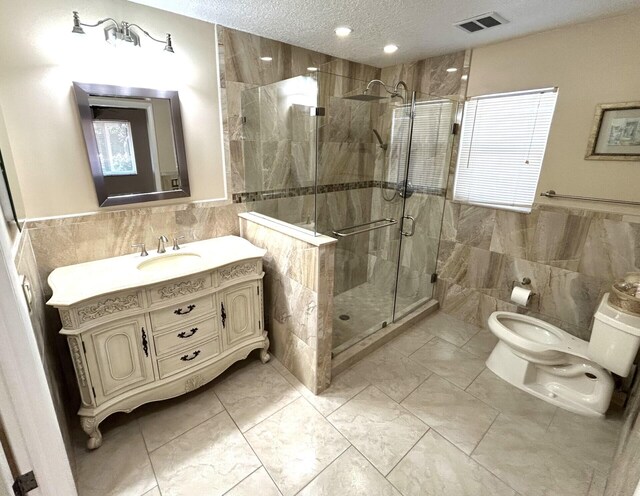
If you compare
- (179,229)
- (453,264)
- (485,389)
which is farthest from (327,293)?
(453,264)

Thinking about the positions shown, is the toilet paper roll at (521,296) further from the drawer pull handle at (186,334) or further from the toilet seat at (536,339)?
the drawer pull handle at (186,334)

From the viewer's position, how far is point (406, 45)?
8.19 ft

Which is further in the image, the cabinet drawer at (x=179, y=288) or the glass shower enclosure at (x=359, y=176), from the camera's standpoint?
the glass shower enclosure at (x=359, y=176)

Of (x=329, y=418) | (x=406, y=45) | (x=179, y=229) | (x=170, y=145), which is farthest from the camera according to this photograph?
(x=406, y=45)

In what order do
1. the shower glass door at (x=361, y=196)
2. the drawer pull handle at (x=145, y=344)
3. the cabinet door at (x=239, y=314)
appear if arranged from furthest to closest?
1. the shower glass door at (x=361, y=196)
2. the cabinet door at (x=239, y=314)
3. the drawer pull handle at (x=145, y=344)

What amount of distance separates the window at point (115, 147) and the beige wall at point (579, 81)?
2.71 meters

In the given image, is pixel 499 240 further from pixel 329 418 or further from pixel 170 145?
pixel 170 145

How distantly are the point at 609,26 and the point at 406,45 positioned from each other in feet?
4.15

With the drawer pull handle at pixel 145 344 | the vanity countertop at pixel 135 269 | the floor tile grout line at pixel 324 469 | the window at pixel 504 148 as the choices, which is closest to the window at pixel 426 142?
the window at pixel 504 148

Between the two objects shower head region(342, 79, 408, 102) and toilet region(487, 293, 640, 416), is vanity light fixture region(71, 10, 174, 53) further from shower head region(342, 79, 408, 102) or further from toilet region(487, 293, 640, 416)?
toilet region(487, 293, 640, 416)

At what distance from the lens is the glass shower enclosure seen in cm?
243

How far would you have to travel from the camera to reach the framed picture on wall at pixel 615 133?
1.91 m

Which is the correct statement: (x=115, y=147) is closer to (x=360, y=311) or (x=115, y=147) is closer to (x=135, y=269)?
(x=135, y=269)

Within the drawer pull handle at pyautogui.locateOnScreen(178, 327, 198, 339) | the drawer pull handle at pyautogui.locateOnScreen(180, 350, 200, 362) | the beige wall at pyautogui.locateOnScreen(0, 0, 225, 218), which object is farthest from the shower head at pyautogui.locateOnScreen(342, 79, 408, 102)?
the drawer pull handle at pyautogui.locateOnScreen(180, 350, 200, 362)
